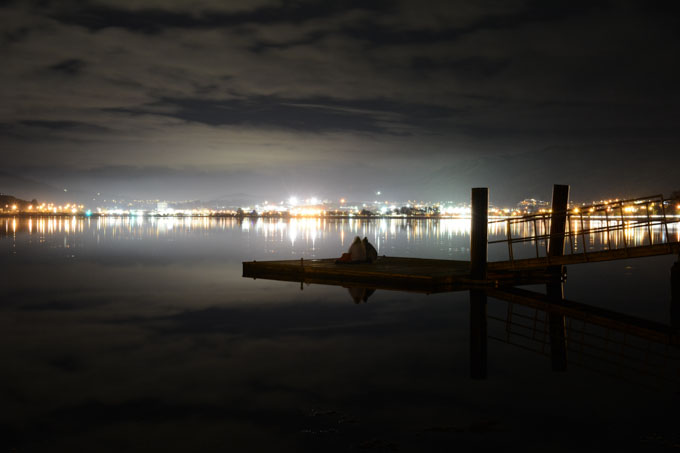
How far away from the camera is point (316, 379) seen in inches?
482

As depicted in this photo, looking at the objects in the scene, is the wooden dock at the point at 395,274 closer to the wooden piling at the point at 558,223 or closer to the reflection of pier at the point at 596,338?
the reflection of pier at the point at 596,338

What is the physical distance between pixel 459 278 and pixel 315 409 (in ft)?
36.0

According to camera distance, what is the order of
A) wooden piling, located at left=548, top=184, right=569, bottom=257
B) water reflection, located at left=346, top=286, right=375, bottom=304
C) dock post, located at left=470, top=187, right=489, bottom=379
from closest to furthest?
dock post, located at left=470, top=187, right=489, bottom=379 → wooden piling, located at left=548, top=184, right=569, bottom=257 → water reflection, located at left=346, top=286, right=375, bottom=304

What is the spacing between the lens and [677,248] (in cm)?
1733

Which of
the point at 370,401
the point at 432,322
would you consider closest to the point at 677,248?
the point at 432,322

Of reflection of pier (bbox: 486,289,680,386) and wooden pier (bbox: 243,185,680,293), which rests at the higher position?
wooden pier (bbox: 243,185,680,293)

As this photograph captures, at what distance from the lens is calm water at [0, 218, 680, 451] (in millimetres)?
9250

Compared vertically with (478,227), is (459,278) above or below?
below

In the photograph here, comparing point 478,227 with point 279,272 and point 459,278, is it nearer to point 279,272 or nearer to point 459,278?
point 459,278

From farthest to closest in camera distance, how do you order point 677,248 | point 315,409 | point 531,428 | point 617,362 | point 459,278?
point 459,278 → point 677,248 → point 617,362 → point 315,409 → point 531,428

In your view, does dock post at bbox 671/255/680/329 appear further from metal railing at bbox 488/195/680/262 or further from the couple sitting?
the couple sitting

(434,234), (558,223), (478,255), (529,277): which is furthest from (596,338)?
(434,234)

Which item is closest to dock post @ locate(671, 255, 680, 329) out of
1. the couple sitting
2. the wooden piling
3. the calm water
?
the calm water

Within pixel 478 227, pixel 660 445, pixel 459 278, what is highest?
pixel 478 227
